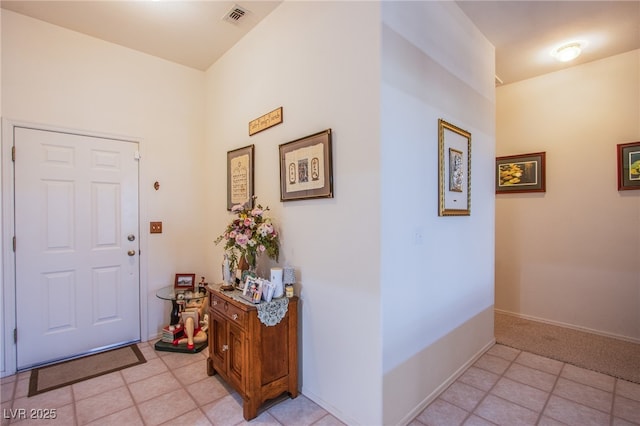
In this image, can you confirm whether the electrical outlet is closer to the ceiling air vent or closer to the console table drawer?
the console table drawer

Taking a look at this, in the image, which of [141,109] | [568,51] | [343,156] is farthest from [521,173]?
[141,109]

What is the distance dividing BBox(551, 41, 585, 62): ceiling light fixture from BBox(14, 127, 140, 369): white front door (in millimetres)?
4314

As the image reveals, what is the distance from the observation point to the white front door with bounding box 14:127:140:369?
2645mm

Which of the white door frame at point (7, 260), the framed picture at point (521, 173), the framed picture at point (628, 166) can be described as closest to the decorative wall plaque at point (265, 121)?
the white door frame at point (7, 260)

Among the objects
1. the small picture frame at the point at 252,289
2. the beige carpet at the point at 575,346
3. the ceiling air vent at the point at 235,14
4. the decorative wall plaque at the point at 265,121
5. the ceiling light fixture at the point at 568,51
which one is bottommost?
the beige carpet at the point at 575,346

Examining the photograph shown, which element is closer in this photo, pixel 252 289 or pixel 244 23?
pixel 252 289

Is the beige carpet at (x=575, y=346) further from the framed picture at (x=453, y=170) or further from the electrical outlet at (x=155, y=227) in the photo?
the electrical outlet at (x=155, y=227)

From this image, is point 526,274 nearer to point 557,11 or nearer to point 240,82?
point 557,11

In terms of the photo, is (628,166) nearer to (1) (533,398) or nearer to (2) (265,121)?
Result: (1) (533,398)

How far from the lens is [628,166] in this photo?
307cm

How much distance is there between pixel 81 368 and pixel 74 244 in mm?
1082

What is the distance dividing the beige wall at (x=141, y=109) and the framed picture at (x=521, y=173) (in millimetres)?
3688

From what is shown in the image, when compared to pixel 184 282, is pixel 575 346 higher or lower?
lower

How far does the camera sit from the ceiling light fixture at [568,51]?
2.95 meters
